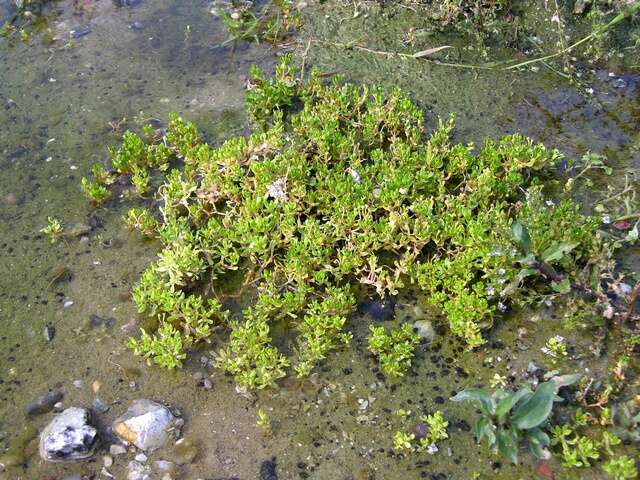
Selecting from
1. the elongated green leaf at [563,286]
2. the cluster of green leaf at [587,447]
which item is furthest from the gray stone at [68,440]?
the elongated green leaf at [563,286]

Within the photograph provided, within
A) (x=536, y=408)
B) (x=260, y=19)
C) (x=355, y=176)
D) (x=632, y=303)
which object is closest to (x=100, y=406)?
(x=355, y=176)

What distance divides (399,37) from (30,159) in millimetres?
3845

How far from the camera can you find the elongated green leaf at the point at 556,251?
4237 millimetres

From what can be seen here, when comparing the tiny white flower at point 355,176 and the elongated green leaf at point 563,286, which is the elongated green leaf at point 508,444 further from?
the tiny white flower at point 355,176

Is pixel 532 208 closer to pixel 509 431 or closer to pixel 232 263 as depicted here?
pixel 509 431

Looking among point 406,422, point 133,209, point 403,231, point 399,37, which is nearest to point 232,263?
point 133,209

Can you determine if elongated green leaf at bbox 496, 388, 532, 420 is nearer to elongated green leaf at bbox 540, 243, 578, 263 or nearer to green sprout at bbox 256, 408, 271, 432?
elongated green leaf at bbox 540, 243, 578, 263

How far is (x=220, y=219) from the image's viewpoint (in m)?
4.97

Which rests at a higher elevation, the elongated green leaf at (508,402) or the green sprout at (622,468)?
the elongated green leaf at (508,402)

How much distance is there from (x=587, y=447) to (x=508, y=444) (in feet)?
1.46

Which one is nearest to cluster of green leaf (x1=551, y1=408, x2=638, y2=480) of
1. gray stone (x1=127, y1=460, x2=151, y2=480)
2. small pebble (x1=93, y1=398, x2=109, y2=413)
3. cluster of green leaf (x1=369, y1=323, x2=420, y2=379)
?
cluster of green leaf (x1=369, y1=323, x2=420, y2=379)

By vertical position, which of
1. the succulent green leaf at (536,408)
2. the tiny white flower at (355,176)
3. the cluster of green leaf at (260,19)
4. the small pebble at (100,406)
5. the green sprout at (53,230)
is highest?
the cluster of green leaf at (260,19)

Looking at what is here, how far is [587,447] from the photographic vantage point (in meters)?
3.57

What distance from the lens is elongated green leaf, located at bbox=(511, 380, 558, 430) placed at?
11.7ft
